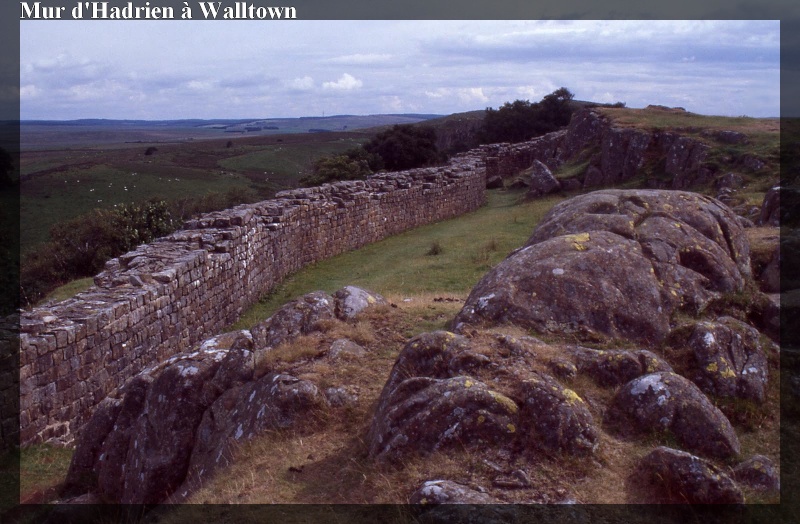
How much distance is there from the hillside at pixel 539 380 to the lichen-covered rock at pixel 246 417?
0.12 feet

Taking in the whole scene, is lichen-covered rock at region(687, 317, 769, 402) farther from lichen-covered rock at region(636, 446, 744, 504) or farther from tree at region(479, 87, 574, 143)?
tree at region(479, 87, 574, 143)

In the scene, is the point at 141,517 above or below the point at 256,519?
below

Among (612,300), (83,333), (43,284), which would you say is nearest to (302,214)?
(43,284)

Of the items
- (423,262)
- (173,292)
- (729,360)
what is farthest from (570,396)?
(423,262)

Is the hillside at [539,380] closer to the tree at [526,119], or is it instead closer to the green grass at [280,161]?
the tree at [526,119]

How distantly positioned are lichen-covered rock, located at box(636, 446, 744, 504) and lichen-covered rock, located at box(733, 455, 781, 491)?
406mm

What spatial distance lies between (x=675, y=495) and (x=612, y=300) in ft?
10.7

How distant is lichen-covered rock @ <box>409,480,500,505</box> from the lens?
5.19 m

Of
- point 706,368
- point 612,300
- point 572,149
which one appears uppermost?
point 572,149

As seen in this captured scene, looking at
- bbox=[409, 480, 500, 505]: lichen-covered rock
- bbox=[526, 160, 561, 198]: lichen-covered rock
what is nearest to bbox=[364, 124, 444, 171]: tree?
bbox=[526, 160, 561, 198]: lichen-covered rock

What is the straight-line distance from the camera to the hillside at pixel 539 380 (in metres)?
5.67

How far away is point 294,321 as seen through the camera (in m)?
9.45

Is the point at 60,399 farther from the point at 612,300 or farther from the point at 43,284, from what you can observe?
the point at 43,284

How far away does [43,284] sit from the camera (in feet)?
66.9
